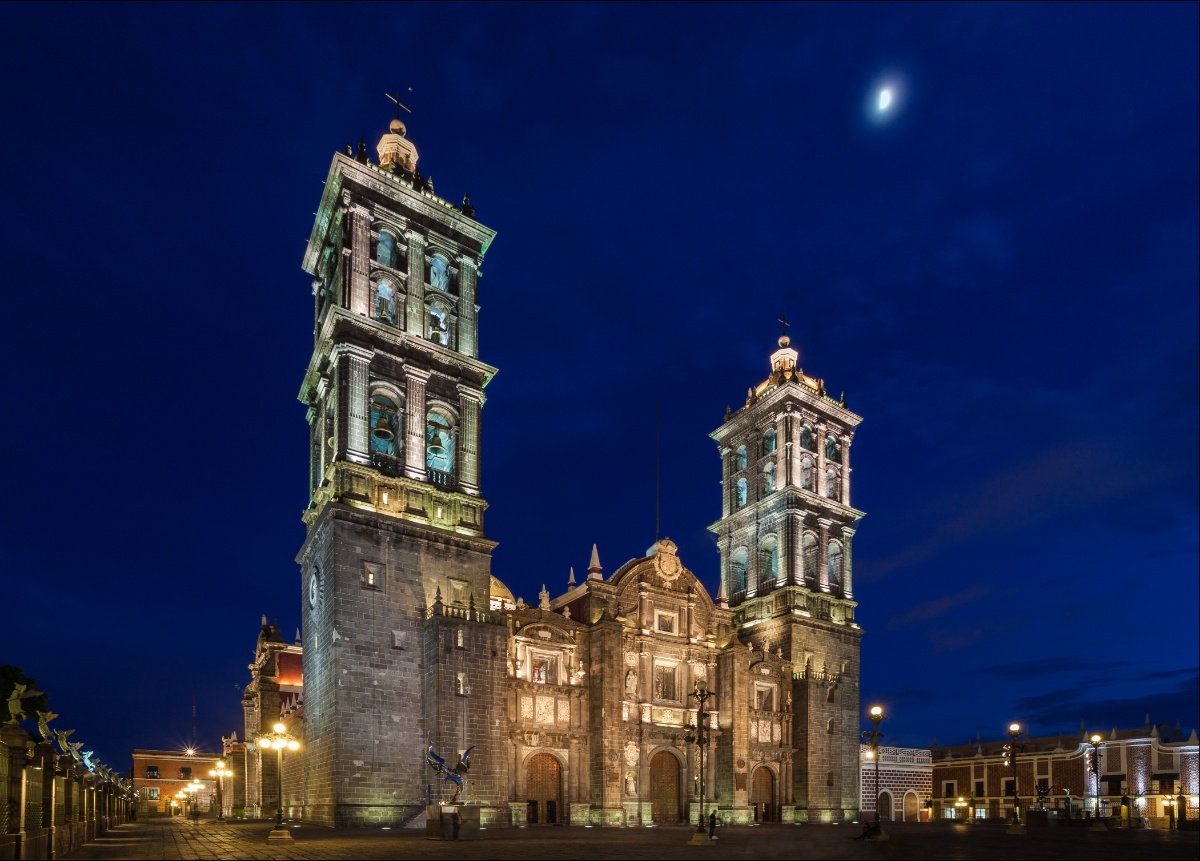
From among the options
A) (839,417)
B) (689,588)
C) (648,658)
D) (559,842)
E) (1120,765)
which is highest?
(839,417)

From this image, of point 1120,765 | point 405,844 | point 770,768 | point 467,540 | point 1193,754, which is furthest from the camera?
point 1120,765

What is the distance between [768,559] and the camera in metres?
63.5

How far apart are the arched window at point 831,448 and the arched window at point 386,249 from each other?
33.3 meters

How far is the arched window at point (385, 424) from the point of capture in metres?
46.2

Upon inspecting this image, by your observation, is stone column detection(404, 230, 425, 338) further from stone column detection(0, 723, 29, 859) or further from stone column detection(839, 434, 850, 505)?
stone column detection(839, 434, 850, 505)

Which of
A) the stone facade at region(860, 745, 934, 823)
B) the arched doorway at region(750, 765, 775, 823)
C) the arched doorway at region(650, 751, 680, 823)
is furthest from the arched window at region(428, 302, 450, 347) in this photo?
the stone facade at region(860, 745, 934, 823)

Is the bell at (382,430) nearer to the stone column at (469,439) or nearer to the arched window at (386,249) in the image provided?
the stone column at (469,439)

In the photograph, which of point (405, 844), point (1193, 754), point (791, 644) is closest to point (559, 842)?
point (405, 844)

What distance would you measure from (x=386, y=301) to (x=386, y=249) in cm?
287

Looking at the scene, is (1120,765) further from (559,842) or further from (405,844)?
(405,844)

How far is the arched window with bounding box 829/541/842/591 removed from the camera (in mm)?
63562

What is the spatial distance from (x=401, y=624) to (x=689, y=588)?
19.6 meters

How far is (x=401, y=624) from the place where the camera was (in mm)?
42531

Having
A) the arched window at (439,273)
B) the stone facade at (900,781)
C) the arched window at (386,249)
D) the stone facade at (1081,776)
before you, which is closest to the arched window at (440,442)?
the arched window at (439,273)
